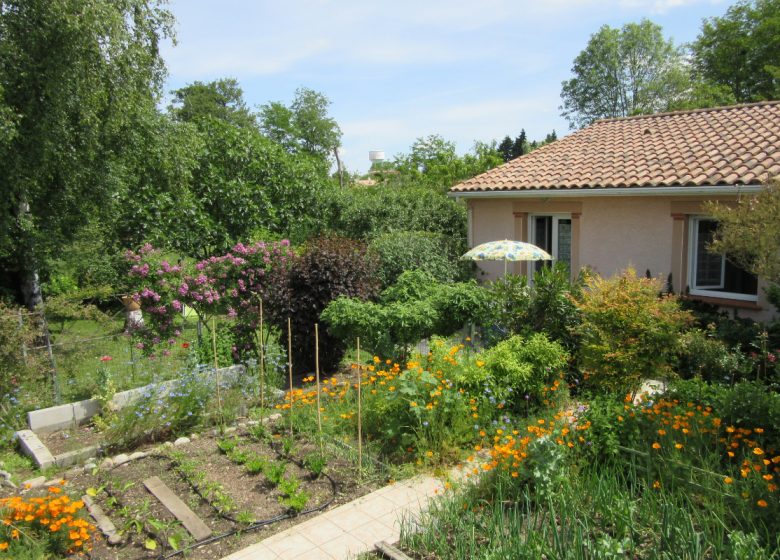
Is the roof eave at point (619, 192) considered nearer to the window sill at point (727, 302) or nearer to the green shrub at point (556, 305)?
the window sill at point (727, 302)

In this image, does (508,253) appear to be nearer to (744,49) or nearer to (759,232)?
(759,232)

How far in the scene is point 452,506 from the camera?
4.29m

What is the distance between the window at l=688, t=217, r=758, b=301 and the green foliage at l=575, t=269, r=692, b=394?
3.45m

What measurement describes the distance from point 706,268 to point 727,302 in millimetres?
892

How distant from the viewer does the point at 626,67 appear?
43.7 metres

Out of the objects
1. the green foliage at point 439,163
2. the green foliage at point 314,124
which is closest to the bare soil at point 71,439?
the green foliage at point 439,163

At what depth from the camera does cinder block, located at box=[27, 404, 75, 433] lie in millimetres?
6965

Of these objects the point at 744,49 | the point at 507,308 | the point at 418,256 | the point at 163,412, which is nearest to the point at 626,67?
the point at 744,49

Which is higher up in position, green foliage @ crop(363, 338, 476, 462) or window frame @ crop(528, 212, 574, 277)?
window frame @ crop(528, 212, 574, 277)

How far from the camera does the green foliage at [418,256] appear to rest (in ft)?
38.8

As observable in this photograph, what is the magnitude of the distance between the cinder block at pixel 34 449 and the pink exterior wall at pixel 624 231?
913 centimetres

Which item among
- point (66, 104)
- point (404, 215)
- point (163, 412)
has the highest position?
point (66, 104)

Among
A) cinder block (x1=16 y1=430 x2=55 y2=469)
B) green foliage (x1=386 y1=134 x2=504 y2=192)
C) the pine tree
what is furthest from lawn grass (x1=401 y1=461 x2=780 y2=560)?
the pine tree

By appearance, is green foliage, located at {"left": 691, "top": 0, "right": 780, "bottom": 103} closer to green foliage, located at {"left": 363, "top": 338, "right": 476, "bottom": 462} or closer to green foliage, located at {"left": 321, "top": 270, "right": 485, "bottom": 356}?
green foliage, located at {"left": 321, "top": 270, "right": 485, "bottom": 356}
